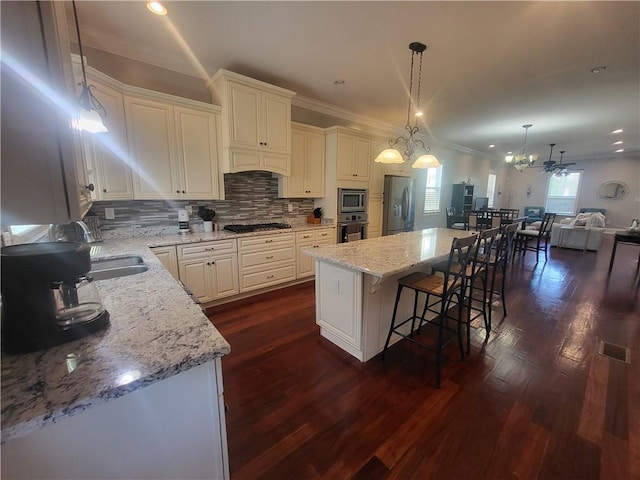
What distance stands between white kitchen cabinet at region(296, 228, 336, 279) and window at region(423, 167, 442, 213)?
157 inches

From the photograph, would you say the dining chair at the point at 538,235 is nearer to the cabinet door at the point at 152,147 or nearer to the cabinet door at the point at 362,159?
the cabinet door at the point at 362,159

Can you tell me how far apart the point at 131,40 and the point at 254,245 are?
7.72 ft

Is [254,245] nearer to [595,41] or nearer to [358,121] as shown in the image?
[358,121]

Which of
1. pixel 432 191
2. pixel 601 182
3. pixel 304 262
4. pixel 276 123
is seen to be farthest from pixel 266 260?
pixel 601 182

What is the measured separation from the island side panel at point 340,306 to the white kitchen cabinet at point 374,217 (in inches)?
105

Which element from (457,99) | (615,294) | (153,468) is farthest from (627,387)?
(457,99)

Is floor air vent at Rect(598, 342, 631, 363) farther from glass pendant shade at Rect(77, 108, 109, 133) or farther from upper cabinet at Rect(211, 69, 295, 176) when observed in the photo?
glass pendant shade at Rect(77, 108, 109, 133)

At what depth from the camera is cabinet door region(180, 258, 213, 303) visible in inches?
111

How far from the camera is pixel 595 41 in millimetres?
2439

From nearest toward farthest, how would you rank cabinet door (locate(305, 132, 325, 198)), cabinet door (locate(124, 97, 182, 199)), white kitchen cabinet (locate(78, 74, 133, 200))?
white kitchen cabinet (locate(78, 74, 133, 200)), cabinet door (locate(124, 97, 182, 199)), cabinet door (locate(305, 132, 325, 198))


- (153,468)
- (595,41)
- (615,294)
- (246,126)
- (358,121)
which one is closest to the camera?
(153,468)

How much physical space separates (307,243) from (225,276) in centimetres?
124

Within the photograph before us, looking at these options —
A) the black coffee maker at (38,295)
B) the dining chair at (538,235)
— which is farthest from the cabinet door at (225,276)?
the dining chair at (538,235)

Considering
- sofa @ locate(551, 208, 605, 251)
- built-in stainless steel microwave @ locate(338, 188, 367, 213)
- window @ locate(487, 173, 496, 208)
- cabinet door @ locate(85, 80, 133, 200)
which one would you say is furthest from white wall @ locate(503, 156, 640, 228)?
cabinet door @ locate(85, 80, 133, 200)
